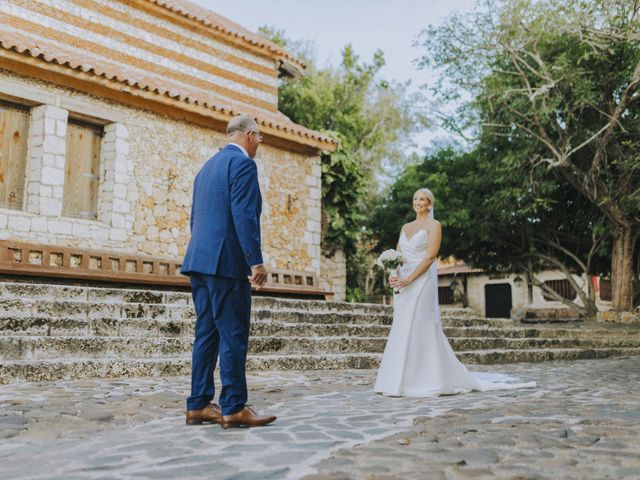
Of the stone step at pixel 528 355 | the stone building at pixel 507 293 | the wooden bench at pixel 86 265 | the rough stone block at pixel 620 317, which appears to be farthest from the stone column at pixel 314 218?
the stone building at pixel 507 293

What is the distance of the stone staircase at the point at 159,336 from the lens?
6262 millimetres

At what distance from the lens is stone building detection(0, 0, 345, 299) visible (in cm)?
1053

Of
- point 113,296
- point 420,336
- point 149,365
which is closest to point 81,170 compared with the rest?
point 113,296

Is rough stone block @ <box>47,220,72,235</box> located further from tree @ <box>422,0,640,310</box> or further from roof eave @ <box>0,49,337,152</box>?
tree @ <box>422,0,640,310</box>

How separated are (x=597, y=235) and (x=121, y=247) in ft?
47.6

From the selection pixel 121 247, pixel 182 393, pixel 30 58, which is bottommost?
pixel 182 393

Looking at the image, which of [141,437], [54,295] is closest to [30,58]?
[54,295]

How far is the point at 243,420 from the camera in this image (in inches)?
149

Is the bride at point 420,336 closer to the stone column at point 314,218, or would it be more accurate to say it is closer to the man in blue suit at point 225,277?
the man in blue suit at point 225,277

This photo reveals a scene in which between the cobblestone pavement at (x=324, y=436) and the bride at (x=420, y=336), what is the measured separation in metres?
0.29

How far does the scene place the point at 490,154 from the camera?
19.4 meters

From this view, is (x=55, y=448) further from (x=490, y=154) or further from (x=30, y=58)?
(x=490, y=154)

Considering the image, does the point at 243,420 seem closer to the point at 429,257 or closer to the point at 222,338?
the point at 222,338

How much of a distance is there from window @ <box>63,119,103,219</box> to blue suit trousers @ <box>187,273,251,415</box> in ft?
26.6
